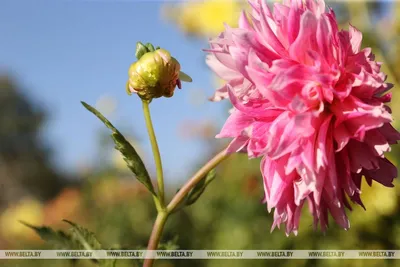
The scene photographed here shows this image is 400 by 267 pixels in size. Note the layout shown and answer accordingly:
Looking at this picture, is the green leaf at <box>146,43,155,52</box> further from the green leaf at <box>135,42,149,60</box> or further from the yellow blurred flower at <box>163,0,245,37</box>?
the yellow blurred flower at <box>163,0,245,37</box>

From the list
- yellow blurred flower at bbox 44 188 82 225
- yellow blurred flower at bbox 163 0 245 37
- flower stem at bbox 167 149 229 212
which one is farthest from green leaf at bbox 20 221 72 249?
yellow blurred flower at bbox 44 188 82 225

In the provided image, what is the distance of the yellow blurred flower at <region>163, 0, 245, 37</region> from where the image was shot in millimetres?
1386

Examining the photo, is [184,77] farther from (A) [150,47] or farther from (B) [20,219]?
(B) [20,219]

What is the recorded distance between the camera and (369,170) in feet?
1.52

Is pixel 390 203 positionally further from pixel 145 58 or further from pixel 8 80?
pixel 8 80

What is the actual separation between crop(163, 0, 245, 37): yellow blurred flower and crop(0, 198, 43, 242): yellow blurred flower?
75 cm

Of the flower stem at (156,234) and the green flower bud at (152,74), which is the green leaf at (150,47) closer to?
the green flower bud at (152,74)

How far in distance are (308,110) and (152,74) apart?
0.13 metres

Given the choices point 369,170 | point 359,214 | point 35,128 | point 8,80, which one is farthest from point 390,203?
point 8,80

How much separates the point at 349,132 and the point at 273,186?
0.24 ft

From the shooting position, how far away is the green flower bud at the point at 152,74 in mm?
470

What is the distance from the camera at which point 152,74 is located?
0.47m

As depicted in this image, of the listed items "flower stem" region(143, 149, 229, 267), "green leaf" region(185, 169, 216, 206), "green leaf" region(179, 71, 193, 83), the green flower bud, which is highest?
the green flower bud

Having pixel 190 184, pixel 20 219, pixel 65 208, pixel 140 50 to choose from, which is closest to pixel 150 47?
pixel 140 50
